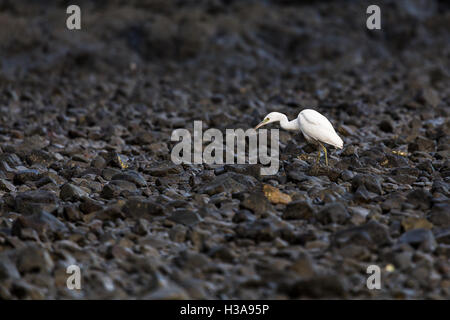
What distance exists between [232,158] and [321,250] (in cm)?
349

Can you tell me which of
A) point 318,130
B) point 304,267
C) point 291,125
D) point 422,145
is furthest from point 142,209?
point 422,145

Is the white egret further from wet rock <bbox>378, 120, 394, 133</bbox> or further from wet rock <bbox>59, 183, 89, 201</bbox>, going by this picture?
wet rock <bbox>378, 120, 394, 133</bbox>

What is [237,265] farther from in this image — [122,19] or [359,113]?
[122,19]

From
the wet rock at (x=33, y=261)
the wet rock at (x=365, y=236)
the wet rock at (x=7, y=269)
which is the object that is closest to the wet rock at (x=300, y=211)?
the wet rock at (x=365, y=236)

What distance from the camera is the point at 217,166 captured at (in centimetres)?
828

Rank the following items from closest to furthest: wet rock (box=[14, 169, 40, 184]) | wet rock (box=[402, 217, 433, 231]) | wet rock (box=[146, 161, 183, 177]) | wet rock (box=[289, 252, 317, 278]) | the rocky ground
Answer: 1. wet rock (box=[289, 252, 317, 278])
2. the rocky ground
3. wet rock (box=[402, 217, 433, 231])
4. wet rock (box=[14, 169, 40, 184])
5. wet rock (box=[146, 161, 183, 177])

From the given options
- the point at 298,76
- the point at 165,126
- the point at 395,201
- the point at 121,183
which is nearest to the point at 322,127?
the point at 395,201

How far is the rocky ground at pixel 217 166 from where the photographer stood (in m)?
5.11

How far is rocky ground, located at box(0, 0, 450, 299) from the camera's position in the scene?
201 inches

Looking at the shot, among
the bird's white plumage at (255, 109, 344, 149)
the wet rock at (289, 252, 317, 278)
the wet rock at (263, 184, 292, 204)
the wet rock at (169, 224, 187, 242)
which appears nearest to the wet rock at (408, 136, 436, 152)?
the bird's white plumage at (255, 109, 344, 149)

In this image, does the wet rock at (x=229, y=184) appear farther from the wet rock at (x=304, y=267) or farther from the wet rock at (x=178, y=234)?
the wet rock at (x=304, y=267)

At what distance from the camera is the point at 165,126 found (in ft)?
35.2

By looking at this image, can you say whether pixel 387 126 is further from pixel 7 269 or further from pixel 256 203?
pixel 7 269
